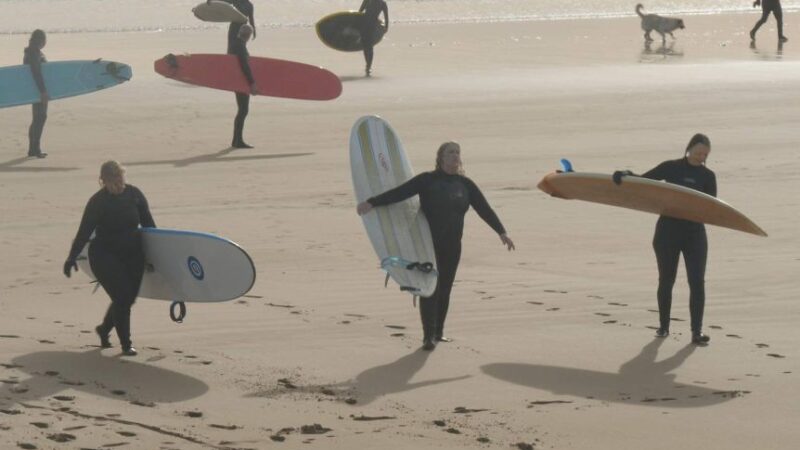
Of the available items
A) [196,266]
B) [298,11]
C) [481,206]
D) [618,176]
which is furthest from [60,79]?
[298,11]

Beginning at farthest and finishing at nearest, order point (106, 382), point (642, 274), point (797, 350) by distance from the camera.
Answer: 1. point (642, 274)
2. point (797, 350)
3. point (106, 382)

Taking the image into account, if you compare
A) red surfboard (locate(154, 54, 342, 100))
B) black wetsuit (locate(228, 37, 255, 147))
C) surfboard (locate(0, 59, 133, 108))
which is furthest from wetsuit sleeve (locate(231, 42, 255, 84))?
surfboard (locate(0, 59, 133, 108))

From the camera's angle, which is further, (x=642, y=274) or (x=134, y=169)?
(x=134, y=169)

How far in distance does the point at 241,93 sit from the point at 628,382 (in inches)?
392

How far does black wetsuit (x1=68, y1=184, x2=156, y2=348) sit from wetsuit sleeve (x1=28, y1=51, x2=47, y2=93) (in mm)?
8338

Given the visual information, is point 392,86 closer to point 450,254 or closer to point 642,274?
point 642,274

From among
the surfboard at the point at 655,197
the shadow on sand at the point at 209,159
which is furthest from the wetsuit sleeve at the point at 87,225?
the shadow on sand at the point at 209,159

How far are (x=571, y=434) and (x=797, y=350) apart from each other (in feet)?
7.18

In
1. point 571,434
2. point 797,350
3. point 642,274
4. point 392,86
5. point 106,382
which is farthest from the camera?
point 392,86

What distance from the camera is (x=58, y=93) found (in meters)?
18.2

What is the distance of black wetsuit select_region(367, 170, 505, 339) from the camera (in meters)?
9.02

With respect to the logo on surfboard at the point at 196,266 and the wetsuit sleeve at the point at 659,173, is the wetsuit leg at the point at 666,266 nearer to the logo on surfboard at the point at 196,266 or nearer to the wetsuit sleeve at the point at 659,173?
the wetsuit sleeve at the point at 659,173

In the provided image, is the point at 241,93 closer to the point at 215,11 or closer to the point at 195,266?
the point at 215,11

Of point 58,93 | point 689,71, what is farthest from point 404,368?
point 689,71
